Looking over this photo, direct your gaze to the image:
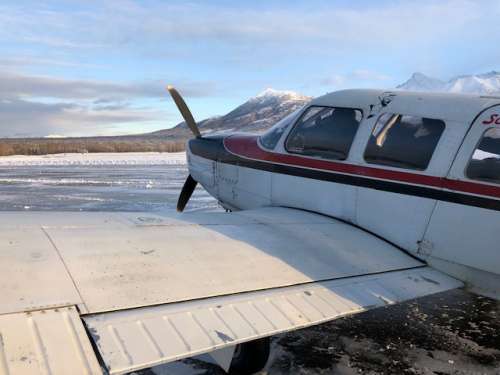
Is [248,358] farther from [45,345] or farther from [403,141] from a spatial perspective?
[403,141]

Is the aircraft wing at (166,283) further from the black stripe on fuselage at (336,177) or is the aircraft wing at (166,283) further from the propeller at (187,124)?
the propeller at (187,124)

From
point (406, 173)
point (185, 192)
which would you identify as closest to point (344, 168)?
point (406, 173)

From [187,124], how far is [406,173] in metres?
4.04

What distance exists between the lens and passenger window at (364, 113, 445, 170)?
3.80 m

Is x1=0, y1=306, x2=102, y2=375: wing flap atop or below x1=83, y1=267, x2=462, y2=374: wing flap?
atop

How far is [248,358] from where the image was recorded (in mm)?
3336

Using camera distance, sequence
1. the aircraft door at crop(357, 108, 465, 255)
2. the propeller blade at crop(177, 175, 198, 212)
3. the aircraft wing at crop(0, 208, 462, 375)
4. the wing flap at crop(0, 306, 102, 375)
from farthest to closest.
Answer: the propeller blade at crop(177, 175, 198, 212) → the aircraft door at crop(357, 108, 465, 255) → the aircraft wing at crop(0, 208, 462, 375) → the wing flap at crop(0, 306, 102, 375)

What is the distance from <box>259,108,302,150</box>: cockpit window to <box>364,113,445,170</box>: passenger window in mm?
1257

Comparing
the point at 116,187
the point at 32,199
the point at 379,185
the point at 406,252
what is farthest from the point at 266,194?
the point at 116,187

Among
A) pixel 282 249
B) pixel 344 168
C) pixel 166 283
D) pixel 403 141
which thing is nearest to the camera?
pixel 166 283

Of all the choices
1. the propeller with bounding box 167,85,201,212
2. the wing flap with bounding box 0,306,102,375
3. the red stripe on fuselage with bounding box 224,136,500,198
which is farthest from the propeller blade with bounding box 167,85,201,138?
the wing flap with bounding box 0,306,102,375

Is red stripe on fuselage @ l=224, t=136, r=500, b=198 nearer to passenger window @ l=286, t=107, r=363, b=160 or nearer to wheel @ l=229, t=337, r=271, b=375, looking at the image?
passenger window @ l=286, t=107, r=363, b=160

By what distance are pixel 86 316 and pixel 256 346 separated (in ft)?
5.02

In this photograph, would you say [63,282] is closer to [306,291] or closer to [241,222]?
[306,291]
